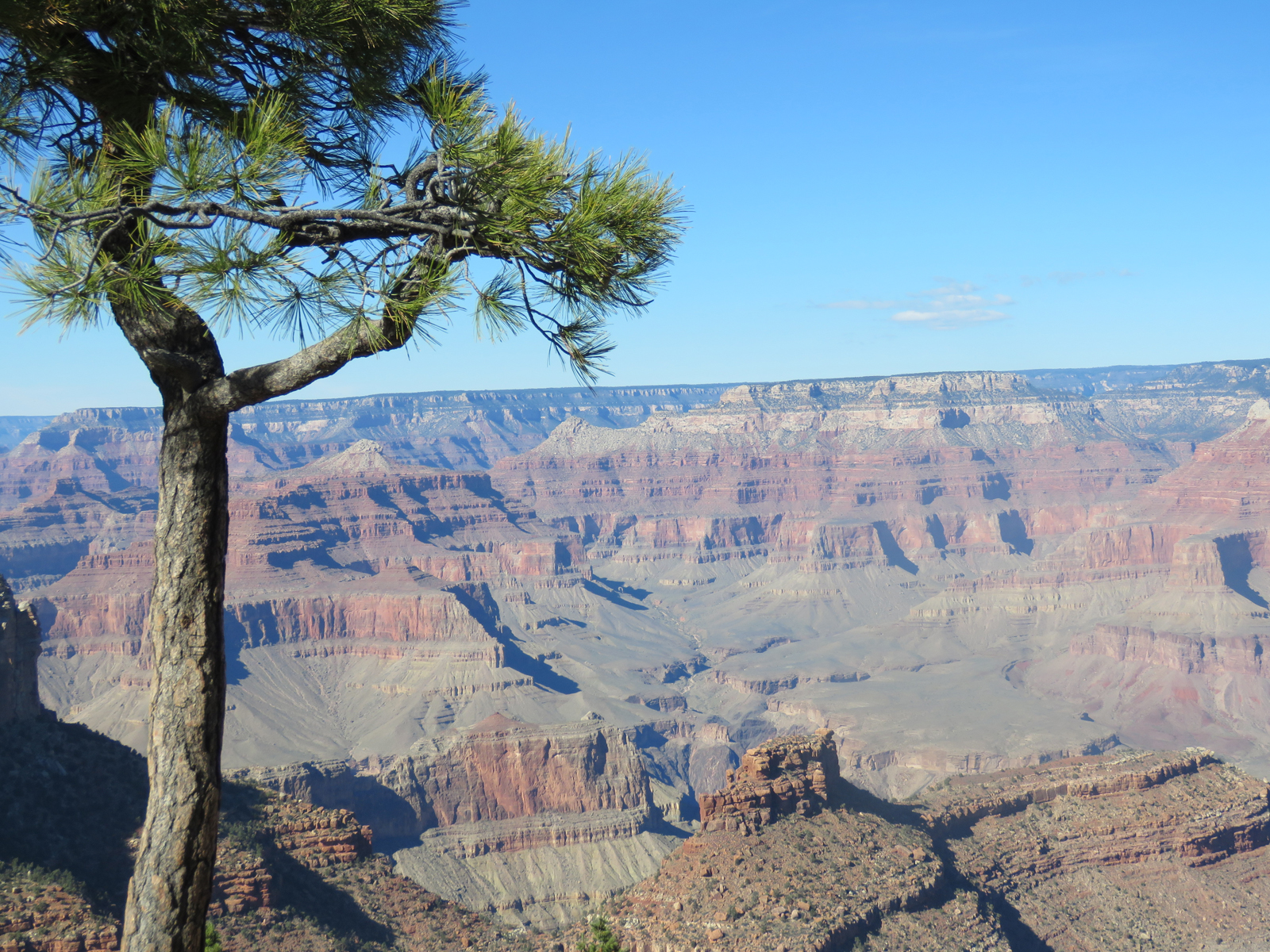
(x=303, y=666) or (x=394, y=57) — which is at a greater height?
(x=394, y=57)

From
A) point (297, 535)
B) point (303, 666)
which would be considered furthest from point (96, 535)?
point (303, 666)

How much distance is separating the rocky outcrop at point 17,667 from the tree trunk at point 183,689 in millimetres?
36500

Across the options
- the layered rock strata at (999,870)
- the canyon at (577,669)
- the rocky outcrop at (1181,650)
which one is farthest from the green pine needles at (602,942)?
the rocky outcrop at (1181,650)

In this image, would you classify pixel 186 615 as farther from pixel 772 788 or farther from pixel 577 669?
pixel 577 669

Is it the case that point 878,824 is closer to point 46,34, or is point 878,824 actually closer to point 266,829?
point 266,829

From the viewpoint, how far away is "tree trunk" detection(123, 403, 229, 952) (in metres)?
8.41

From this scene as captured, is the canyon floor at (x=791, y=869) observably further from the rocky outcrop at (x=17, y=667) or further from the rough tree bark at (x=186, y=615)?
the rough tree bark at (x=186, y=615)

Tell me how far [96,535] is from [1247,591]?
18297 cm

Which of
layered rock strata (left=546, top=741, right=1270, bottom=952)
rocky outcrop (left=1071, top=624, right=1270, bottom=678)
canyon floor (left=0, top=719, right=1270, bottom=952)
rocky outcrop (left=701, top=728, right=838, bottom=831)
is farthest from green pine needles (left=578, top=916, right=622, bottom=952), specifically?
rocky outcrop (left=1071, top=624, right=1270, bottom=678)

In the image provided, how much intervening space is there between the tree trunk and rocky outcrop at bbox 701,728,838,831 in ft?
117

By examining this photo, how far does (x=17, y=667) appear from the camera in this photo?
40875 mm

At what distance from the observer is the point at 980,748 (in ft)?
366

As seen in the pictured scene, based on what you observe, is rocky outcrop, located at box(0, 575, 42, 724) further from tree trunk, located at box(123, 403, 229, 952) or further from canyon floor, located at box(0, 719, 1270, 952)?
tree trunk, located at box(123, 403, 229, 952)

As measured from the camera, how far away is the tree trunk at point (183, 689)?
8.41 metres
